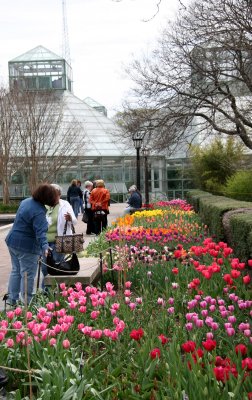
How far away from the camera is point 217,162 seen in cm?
2948

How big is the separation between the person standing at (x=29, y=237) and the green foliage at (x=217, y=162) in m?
22.6

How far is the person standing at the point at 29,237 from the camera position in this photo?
6.01 meters

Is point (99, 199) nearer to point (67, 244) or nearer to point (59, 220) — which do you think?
point (59, 220)

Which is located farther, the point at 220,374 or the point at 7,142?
the point at 7,142

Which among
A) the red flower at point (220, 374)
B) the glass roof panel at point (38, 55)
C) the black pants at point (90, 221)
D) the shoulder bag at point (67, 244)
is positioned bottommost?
the black pants at point (90, 221)

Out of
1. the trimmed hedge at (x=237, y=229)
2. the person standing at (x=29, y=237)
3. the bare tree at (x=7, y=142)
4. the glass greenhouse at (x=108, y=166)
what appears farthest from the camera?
the glass greenhouse at (x=108, y=166)

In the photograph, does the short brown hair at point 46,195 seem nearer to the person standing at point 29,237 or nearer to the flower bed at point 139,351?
the person standing at point 29,237

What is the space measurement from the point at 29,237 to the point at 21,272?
16.3 inches

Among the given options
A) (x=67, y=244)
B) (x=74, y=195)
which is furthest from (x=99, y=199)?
(x=67, y=244)

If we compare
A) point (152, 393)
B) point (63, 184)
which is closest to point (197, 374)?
point (152, 393)

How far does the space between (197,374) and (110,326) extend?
1.70 metres

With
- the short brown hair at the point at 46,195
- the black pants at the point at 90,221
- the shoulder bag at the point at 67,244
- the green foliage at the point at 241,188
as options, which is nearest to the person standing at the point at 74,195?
the black pants at the point at 90,221

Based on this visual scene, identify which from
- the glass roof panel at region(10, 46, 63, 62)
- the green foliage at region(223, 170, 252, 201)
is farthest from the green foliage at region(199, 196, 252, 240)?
the glass roof panel at region(10, 46, 63, 62)

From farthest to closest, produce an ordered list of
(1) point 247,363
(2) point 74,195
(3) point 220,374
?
(2) point 74,195 → (1) point 247,363 → (3) point 220,374
